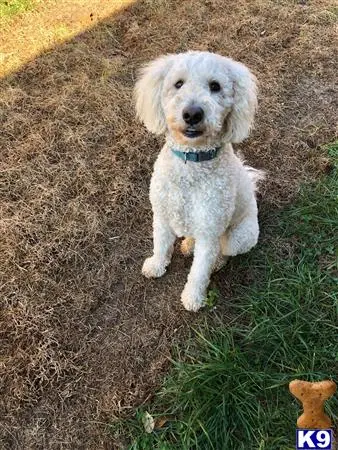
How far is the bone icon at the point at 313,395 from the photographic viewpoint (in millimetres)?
1781

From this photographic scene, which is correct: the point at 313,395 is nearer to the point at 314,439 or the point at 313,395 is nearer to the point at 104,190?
the point at 314,439

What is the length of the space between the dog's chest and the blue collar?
0.06 meters

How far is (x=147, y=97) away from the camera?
2.38 meters

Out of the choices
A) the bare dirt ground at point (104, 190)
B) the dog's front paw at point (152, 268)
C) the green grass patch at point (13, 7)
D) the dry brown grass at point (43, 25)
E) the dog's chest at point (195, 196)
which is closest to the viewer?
the dog's chest at point (195, 196)

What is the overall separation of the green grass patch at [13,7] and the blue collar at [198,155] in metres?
3.06

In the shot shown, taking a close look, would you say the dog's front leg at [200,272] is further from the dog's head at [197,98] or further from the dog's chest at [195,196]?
the dog's head at [197,98]

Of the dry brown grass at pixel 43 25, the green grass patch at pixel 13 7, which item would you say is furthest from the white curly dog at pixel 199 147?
the green grass patch at pixel 13 7

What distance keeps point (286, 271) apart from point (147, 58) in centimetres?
223

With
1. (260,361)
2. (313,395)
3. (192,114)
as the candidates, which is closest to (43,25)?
(192,114)

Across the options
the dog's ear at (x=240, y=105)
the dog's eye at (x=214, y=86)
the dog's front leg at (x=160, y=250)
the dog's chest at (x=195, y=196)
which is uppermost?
the dog's eye at (x=214, y=86)

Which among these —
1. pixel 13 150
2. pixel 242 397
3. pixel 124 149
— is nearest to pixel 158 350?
pixel 242 397

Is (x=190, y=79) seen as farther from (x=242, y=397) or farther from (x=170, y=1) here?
(x=170, y=1)

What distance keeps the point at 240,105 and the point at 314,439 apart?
58.2 inches

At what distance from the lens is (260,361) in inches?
98.6
